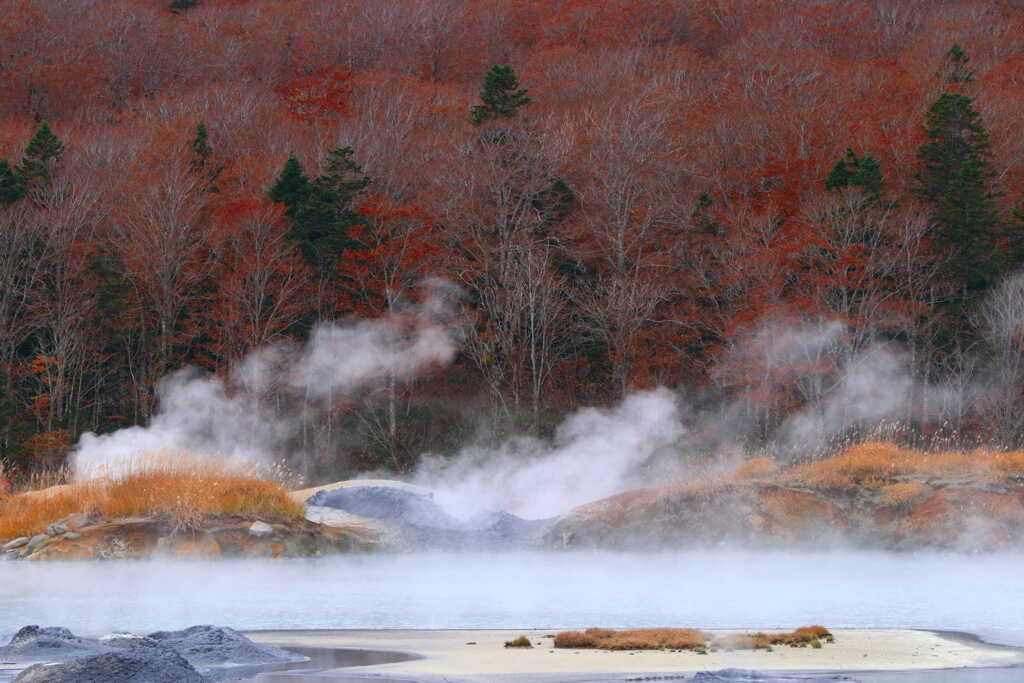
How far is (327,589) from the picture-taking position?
18.3 metres

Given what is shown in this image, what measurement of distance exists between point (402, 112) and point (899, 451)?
40864 millimetres

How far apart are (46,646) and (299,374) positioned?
111ft

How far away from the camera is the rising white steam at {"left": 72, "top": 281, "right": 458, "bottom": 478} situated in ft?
144

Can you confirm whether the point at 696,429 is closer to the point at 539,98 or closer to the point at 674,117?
the point at 674,117

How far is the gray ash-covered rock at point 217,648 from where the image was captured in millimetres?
11406

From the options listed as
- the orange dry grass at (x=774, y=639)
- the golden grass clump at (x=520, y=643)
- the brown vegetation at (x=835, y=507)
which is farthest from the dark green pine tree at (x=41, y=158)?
the orange dry grass at (x=774, y=639)

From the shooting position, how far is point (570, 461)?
127 feet

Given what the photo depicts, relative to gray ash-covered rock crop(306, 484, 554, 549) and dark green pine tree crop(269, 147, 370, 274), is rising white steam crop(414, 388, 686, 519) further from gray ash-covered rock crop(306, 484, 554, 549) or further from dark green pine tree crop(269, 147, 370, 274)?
dark green pine tree crop(269, 147, 370, 274)

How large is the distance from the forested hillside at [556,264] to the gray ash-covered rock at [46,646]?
26.0 meters

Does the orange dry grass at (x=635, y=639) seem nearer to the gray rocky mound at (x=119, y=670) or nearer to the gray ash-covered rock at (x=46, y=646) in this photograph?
the gray rocky mound at (x=119, y=670)

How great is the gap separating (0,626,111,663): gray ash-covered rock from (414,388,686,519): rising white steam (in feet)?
61.5

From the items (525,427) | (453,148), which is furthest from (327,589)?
(453,148)

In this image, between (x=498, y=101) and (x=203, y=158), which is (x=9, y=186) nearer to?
(x=203, y=158)

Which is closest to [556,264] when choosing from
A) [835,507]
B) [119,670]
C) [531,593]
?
[835,507]
